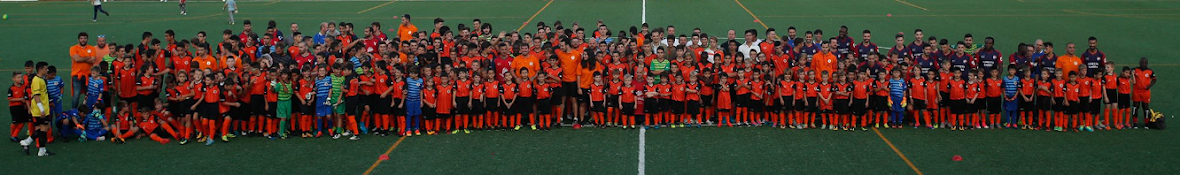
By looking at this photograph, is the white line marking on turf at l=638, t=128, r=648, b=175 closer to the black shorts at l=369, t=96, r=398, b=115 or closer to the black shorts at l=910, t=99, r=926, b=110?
the black shorts at l=369, t=96, r=398, b=115

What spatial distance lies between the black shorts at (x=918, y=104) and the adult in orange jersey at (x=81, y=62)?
37.7 feet

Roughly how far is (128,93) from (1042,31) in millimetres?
23235

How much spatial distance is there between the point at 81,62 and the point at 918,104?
11748mm

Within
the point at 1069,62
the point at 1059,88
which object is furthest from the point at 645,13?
the point at 1059,88

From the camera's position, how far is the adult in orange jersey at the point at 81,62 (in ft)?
43.7

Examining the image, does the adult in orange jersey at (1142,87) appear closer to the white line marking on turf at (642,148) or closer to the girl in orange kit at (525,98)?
the white line marking on turf at (642,148)

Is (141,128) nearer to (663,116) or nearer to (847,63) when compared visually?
(663,116)

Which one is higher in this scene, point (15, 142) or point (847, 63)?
point (847, 63)

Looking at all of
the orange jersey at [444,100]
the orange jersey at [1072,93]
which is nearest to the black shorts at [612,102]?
the orange jersey at [444,100]

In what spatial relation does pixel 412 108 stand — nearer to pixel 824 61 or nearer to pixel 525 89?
pixel 525 89

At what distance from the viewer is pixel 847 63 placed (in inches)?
504

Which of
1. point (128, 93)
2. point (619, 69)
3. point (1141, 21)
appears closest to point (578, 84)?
point (619, 69)

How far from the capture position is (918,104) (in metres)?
12.2

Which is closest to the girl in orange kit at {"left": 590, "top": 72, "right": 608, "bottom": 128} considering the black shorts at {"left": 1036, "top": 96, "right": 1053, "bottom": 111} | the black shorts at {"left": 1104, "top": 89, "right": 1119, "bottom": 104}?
the black shorts at {"left": 1036, "top": 96, "right": 1053, "bottom": 111}
